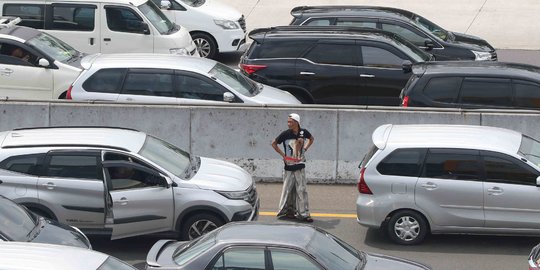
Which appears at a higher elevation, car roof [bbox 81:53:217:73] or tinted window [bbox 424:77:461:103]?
car roof [bbox 81:53:217:73]

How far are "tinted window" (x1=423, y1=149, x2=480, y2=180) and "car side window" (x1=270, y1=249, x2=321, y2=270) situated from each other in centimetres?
404

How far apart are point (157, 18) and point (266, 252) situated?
12.8 meters

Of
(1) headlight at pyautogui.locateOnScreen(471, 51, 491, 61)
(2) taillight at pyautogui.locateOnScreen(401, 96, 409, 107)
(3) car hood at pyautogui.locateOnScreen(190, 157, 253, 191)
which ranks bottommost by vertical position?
(3) car hood at pyautogui.locateOnScreen(190, 157, 253, 191)

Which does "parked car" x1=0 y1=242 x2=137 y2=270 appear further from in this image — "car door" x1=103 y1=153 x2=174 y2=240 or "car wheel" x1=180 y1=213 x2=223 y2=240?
"car wheel" x1=180 y1=213 x2=223 y2=240

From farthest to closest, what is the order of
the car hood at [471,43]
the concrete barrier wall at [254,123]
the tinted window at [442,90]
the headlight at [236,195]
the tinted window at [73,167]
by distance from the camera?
the car hood at [471,43] < the tinted window at [442,90] < the concrete barrier wall at [254,123] < the headlight at [236,195] < the tinted window at [73,167]

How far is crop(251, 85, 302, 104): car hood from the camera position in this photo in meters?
19.3

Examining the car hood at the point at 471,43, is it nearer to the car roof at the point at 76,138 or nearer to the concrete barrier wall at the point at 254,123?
the concrete barrier wall at the point at 254,123

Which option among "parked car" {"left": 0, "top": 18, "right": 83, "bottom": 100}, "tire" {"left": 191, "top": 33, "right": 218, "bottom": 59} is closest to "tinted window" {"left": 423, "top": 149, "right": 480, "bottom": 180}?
"parked car" {"left": 0, "top": 18, "right": 83, "bottom": 100}

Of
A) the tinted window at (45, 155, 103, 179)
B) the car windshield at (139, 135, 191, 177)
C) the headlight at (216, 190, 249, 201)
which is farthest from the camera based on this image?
the car windshield at (139, 135, 191, 177)

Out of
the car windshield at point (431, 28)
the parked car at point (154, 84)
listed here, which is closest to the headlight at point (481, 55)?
the car windshield at point (431, 28)

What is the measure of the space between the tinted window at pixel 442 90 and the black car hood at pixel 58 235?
7.09m

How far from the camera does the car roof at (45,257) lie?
32.7ft

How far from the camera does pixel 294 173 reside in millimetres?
16562

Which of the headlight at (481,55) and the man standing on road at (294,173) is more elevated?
the headlight at (481,55)
